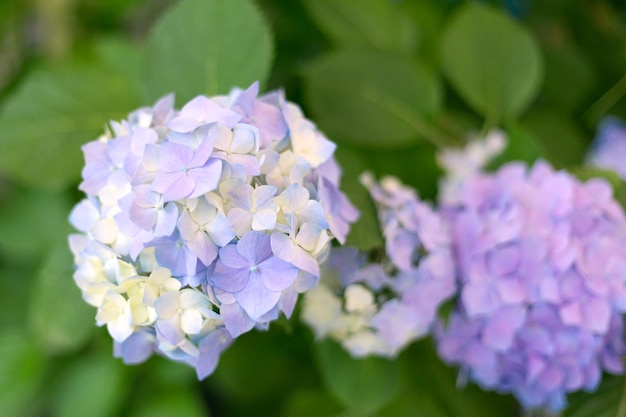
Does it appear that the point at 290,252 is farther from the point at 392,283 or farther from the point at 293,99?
the point at 293,99

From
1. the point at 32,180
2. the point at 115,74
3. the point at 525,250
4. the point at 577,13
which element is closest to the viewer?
the point at 525,250

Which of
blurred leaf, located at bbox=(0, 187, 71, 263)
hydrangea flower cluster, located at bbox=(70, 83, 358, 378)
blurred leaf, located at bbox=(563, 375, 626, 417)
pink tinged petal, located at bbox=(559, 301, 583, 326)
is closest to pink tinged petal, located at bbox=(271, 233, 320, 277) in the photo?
hydrangea flower cluster, located at bbox=(70, 83, 358, 378)

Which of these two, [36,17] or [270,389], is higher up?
[36,17]

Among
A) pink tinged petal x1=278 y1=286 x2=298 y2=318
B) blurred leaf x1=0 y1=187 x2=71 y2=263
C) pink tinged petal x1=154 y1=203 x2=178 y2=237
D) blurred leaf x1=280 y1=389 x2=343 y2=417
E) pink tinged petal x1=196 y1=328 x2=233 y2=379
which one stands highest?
pink tinged petal x1=154 y1=203 x2=178 y2=237

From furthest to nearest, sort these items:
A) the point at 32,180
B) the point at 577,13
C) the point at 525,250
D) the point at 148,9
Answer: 1. the point at 148,9
2. the point at 577,13
3. the point at 32,180
4. the point at 525,250

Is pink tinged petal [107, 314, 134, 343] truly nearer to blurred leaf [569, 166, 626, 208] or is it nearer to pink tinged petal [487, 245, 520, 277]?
pink tinged petal [487, 245, 520, 277]

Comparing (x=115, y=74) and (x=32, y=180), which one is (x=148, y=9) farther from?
(x=32, y=180)

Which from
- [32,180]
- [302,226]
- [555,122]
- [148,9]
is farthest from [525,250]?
[148,9]
